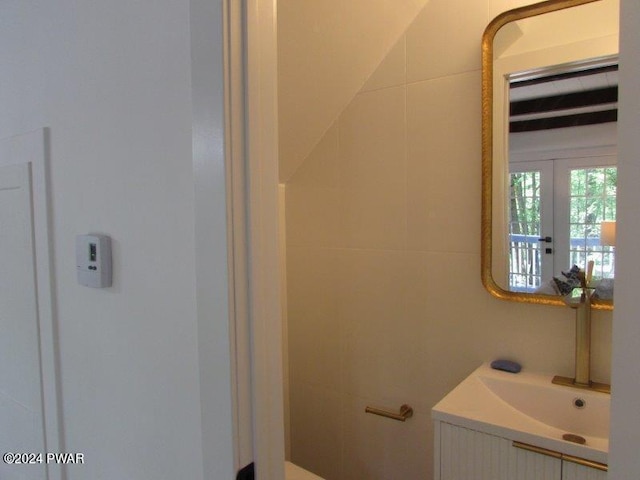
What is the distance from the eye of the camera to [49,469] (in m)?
1.12

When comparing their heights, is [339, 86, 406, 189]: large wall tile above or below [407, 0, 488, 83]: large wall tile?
below

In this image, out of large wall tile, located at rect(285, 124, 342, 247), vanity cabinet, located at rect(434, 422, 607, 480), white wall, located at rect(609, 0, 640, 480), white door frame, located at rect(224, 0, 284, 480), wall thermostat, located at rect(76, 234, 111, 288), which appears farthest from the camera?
large wall tile, located at rect(285, 124, 342, 247)

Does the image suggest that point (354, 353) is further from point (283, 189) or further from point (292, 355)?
point (283, 189)

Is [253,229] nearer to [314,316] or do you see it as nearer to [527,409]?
[527,409]

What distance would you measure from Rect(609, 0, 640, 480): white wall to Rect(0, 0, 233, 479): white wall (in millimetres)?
502

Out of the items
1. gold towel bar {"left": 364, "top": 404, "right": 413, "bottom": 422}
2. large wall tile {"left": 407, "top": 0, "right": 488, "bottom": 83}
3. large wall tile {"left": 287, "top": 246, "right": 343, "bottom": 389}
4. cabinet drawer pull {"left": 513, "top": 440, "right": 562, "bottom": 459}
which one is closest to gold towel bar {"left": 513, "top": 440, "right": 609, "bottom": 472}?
cabinet drawer pull {"left": 513, "top": 440, "right": 562, "bottom": 459}

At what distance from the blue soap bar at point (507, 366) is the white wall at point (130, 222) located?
1.05m

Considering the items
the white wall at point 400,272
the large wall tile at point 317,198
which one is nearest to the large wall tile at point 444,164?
the white wall at point 400,272

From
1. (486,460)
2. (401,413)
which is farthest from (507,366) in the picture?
(401,413)

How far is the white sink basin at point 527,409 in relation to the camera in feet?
3.50

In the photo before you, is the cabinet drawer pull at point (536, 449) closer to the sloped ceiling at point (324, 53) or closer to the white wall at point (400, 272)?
the white wall at point (400, 272)

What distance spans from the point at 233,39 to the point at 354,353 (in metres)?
1.44

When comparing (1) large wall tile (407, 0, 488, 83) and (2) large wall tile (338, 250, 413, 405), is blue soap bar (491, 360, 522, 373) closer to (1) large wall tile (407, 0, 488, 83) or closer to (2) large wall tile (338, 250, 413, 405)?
(2) large wall tile (338, 250, 413, 405)

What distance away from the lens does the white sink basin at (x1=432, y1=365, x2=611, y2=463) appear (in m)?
1.07
